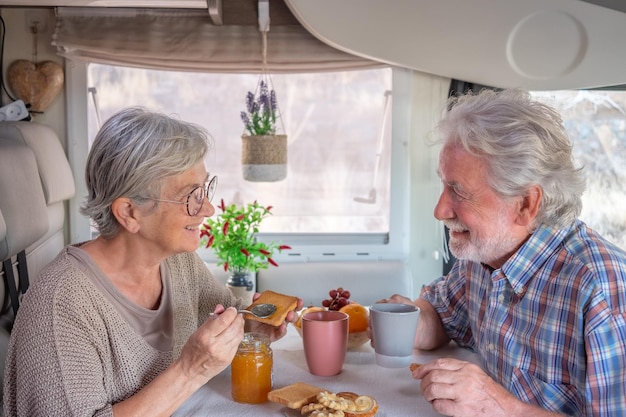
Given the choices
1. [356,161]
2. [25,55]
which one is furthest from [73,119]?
[356,161]

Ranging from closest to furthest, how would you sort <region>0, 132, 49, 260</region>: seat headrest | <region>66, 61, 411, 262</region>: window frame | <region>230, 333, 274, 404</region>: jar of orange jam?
1. <region>230, 333, 274, 404</region>: jar of orange jam
2. <region>0, 132, 49, 260</region>: seat headrest
3. <region>66, 61, 411, 262</region>: window frame

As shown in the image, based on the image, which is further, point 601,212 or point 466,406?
point 601,212

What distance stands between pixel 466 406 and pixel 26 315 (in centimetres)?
84

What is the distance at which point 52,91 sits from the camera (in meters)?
3.26

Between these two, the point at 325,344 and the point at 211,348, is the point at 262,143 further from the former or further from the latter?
the point at 211,348

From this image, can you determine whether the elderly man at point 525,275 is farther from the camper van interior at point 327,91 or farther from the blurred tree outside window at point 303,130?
the blurred tree outside window at point 303,130

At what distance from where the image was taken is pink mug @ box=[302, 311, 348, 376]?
1488mm

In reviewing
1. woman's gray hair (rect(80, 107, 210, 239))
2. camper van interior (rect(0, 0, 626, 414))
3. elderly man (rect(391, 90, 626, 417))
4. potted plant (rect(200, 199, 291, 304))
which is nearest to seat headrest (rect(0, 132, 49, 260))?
camper van interior (rect(0, 0, 626, 414))

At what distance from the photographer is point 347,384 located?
146 cm

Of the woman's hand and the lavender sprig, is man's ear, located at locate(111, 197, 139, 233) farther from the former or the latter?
the lavender sprig

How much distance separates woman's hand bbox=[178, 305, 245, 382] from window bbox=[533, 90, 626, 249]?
2.35 metres

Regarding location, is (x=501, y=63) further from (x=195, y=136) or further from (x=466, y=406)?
(x=466, y=406)

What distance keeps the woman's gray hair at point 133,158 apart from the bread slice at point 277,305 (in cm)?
33

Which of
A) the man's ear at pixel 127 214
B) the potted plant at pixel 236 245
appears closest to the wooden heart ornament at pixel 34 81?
the potted plant at pixel 236 245
